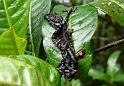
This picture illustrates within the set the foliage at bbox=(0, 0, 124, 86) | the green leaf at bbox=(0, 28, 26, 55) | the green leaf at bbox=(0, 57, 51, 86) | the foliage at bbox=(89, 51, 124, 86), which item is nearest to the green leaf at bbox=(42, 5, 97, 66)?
the foliage at bbox=(0, 0, 124, 86)

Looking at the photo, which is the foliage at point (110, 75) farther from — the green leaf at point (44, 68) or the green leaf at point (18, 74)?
the green leaf at point (18, 74)

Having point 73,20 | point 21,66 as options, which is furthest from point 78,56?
point 21,66

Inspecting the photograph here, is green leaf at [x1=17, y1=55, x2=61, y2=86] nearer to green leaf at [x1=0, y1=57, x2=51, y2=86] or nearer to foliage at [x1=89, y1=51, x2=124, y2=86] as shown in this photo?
green leaf at [x1=0, y1=57, x2=51, y2=86]

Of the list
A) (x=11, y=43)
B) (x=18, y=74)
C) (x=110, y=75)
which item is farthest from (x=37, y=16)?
(x=110, y=75)

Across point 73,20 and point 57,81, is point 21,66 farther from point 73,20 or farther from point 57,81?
point 73,20

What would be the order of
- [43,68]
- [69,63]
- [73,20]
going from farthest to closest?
1. [73,20]
2. [69,63]
3. [43,68]

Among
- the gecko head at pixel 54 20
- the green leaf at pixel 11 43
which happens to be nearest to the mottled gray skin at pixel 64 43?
the gecko head at pixel 54 20
